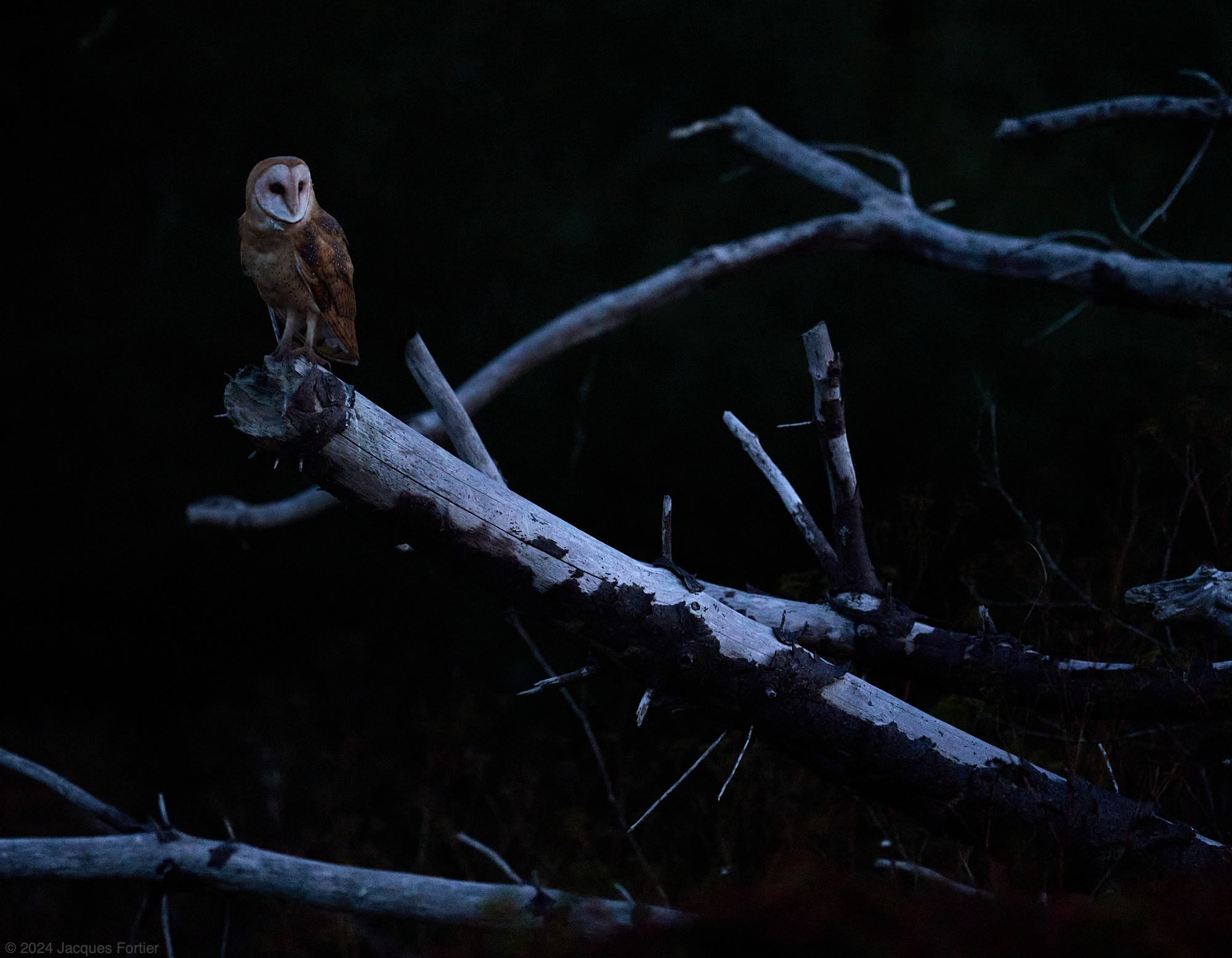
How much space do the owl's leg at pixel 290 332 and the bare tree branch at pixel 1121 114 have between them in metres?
2.92

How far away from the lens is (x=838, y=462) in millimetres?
2846

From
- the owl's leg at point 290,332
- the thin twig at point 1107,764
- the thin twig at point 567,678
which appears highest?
the owl's leg at point 290,332

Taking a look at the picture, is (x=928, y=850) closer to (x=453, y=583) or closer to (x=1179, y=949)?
(x=1179, y=949)

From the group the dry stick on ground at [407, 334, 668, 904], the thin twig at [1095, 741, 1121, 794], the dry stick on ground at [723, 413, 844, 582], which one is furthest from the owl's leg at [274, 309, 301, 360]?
the thin twig at [1095, 741, 1121, 794]

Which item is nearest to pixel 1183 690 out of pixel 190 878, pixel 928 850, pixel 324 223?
pixel 928 850

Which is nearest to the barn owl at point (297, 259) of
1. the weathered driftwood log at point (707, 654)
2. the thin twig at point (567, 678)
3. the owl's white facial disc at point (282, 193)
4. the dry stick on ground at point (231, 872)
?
the owl's white facial disc at point (282, 193)

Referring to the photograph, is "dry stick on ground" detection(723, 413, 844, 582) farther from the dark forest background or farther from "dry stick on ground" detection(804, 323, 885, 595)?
the dark forest background

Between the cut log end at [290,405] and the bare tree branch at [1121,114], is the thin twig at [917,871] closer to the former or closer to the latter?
the cut log end at [290,405]

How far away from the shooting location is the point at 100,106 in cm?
739

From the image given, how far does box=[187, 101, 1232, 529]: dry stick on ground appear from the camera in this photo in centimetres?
440

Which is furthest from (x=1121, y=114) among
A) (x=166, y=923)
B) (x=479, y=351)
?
(x=479, y=351)

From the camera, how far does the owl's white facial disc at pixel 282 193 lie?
8.13ft

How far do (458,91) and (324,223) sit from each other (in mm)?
6208

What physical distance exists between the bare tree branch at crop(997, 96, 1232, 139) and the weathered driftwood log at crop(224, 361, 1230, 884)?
105 inches
